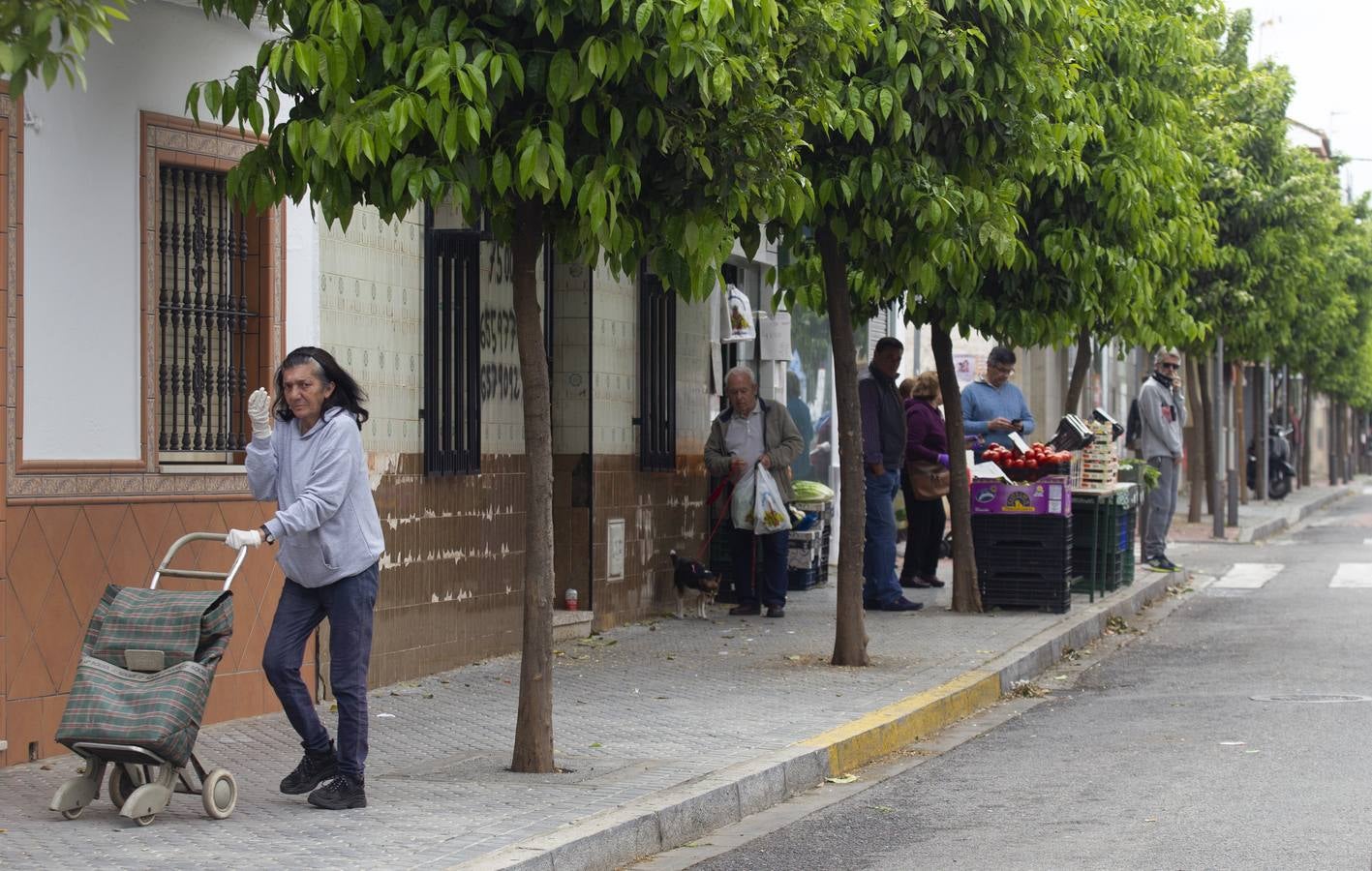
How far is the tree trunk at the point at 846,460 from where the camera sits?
11562 mm

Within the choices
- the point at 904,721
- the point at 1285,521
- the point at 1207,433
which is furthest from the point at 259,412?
the point at 1285,521

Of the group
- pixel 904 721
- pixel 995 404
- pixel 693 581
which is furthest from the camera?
pixel 995 404

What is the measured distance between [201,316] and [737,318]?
7.40 m

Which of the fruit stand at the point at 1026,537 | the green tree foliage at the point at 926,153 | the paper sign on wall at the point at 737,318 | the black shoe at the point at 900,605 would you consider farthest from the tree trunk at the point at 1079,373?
the green tree foliage at the point at 926,153

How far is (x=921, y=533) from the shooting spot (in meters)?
17.1

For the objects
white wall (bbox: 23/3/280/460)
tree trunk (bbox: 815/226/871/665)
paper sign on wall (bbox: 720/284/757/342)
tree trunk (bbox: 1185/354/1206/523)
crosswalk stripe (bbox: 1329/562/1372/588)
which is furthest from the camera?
tree trunk (bbox: 1185/354/1206/523)

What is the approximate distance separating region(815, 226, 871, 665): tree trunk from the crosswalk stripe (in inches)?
366

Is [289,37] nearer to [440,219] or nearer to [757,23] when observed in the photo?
[757,23]

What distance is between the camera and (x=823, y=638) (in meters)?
13.2

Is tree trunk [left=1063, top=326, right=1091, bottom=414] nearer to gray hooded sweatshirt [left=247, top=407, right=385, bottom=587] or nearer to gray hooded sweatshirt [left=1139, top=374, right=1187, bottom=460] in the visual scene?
gray hooded sweatshirt [left=1139, top=374, right=1187, bottom=460]

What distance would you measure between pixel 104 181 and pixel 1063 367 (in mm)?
26974

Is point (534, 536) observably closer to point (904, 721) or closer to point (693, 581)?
point (904, 721)

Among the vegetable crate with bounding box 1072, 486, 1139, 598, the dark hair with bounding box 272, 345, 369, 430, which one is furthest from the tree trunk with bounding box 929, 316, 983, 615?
the dark hair with bounding box 272, 345, 369, 430

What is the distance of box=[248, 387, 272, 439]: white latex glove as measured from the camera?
6896mm
